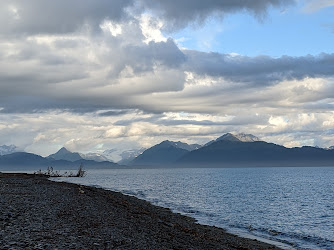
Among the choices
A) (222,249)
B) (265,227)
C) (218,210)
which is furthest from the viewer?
(218,210)

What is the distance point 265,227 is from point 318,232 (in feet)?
20.4

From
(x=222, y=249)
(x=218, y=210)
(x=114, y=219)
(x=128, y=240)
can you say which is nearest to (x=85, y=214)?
(x=114, y=219)

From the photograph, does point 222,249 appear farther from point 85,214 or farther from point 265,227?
point 265,227

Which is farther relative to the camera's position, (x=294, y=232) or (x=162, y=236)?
(x=294, y=232)

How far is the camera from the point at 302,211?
66.5 metres

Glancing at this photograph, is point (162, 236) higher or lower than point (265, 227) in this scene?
higher

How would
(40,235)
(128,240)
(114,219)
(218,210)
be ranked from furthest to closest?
(218,210)
(114,219)
(128,240)
(40,235)

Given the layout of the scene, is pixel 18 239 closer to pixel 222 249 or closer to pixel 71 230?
pixel 71 230

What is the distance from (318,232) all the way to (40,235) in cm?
3570

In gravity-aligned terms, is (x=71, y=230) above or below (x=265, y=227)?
above

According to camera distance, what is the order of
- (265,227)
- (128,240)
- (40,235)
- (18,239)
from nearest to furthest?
(18,239)
(40,235)
(128,240)
(265,227)

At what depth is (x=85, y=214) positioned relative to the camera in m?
31.6

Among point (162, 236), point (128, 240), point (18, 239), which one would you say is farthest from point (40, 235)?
point (162, 236)

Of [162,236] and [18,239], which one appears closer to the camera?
[18,239]
